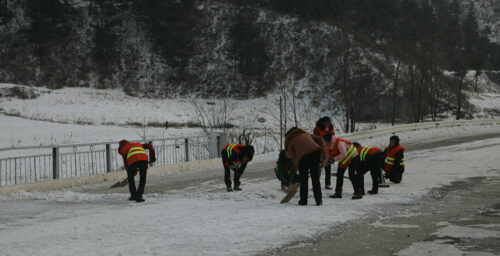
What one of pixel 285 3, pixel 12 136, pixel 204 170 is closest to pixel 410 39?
pixel 285 3

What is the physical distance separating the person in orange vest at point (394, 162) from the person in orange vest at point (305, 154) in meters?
4.08

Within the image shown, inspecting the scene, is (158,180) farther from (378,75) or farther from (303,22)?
(303,22)

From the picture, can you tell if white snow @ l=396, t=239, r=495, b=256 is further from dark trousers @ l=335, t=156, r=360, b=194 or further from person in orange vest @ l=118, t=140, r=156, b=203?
person in orange vest @ l=118, t=140, r=156, b=203

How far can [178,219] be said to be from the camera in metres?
9.41

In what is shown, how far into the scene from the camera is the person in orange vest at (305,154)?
34.0ft

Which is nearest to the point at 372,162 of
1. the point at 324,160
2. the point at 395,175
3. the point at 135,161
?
the point at 324,160

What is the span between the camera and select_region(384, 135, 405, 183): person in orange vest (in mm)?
14023

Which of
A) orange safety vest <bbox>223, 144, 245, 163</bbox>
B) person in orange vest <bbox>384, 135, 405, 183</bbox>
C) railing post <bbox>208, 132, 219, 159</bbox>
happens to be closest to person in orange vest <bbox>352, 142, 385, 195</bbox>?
person in orange vest <bbox>384, 135, 405, 183</bbox>

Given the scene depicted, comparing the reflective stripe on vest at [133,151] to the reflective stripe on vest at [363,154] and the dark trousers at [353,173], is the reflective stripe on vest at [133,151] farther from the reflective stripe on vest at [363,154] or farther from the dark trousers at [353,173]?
the reflective stripe on vest at [363,154]

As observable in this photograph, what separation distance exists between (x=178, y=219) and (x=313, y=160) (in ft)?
8.86

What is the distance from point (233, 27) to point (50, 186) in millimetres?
67535

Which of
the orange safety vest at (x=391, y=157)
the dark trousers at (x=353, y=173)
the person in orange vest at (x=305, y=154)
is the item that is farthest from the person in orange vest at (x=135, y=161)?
the orange safety vest at (x=391, y=157)

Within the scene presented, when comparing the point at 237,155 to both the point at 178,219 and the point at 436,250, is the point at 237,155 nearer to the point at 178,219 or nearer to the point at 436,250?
the point at 178,219

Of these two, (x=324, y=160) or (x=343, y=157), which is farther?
(x=343, y=157)
